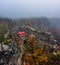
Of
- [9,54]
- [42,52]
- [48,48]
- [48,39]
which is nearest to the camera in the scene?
[9,54]

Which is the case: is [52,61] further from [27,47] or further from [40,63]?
[27,47]

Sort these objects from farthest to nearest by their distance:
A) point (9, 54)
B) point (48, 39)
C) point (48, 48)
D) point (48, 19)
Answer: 1. point (48, 19)
2. point (48, 39)
3. point (48, 48)
4. point (9, 54)

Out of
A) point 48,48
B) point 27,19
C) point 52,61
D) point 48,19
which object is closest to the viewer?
point 52,61

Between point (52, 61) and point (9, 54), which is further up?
point (9, 54)

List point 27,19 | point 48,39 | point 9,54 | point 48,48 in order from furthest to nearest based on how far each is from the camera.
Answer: point 27,19, point 48,39, point 48,48, point 9,54

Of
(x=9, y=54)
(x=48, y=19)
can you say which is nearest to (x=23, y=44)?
(x=9, y=54)

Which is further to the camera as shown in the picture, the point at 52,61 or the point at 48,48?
the point at 48,48

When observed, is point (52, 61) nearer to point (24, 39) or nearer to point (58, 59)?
point (58, 59)

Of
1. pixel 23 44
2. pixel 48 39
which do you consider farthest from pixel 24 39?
pixel 48 39

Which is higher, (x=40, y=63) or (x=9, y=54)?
(x=9, y=54)
